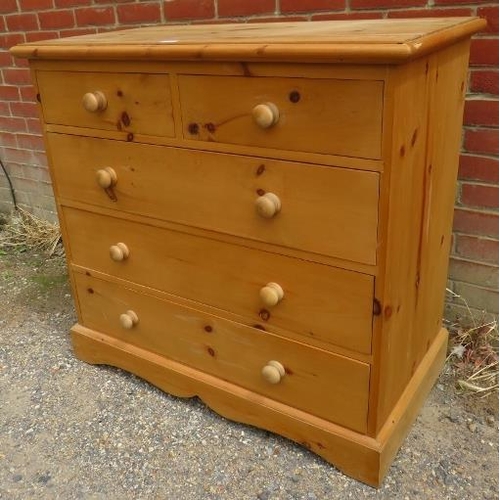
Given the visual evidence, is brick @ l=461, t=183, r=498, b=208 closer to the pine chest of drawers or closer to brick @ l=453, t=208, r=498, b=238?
brick @ l=453, t=208, r=498, b=238

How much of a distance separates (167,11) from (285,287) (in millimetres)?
1330

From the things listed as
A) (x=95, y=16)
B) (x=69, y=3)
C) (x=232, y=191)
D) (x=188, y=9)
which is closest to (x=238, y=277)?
(x=232, y=191)

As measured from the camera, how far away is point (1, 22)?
2789 millimetres

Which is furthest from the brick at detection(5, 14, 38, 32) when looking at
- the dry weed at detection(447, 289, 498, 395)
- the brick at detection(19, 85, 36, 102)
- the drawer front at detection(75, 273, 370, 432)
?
the dry weed at detection(447, 289, 498, 395)

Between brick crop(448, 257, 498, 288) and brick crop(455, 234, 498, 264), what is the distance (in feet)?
0.07

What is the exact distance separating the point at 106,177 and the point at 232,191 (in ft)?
1.39

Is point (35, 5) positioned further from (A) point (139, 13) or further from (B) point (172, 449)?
(B) point (172, 449)

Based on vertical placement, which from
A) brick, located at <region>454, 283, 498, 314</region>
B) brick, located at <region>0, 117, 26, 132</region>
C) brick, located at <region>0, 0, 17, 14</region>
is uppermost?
→ brick, located at <region>0, 0, 17, 14</region>

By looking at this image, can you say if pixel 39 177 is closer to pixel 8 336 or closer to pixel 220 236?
pixel 8 336

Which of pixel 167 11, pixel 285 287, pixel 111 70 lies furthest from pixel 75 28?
pixel 285 287

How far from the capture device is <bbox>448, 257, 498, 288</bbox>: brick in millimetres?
1931

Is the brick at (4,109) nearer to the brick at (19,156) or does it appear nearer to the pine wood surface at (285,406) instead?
the brick at (19,156)

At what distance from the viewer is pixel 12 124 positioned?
3027 millimetres

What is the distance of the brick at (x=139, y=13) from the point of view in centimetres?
225
